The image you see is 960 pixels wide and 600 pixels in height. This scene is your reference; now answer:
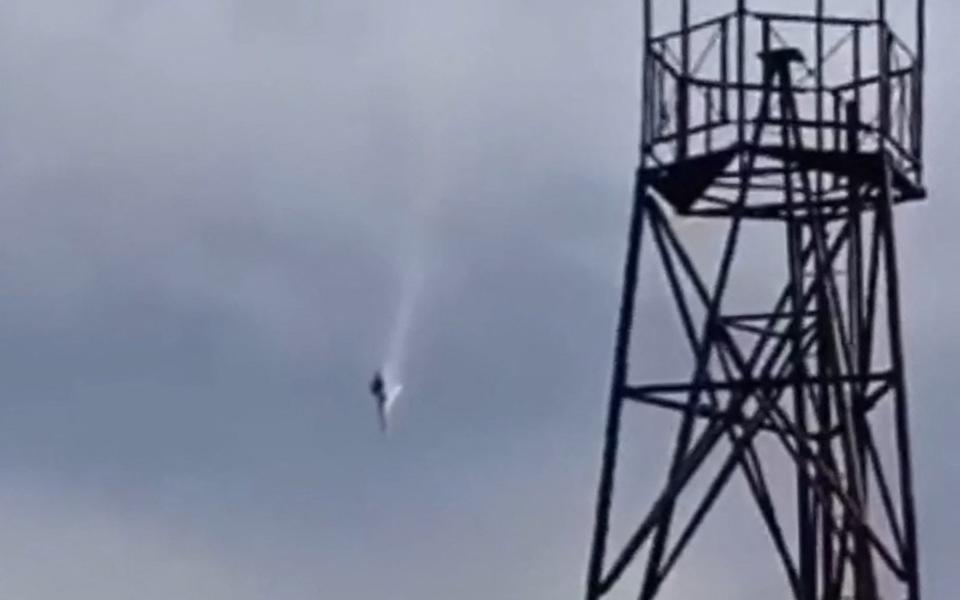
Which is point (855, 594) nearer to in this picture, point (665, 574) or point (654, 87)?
point (665, 574)

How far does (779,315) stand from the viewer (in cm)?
4106

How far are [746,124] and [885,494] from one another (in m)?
3.80

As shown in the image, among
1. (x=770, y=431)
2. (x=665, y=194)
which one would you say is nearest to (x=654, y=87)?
(x=665, y=194)

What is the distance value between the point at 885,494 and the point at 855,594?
1019 mm

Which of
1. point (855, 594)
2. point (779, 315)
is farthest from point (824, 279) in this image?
point (855, 594)

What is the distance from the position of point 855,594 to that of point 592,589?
8.27 ft

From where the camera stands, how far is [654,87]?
40.2 metres

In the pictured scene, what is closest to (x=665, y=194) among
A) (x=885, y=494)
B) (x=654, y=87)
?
(x=654, y=87)

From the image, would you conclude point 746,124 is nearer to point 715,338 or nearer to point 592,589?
point 715,338

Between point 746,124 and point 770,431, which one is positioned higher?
point 746,124

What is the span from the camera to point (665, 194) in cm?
4009

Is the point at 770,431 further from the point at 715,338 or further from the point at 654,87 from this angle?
the point at 654,87

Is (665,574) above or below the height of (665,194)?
below

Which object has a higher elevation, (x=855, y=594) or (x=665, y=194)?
(x=665, y=194)
